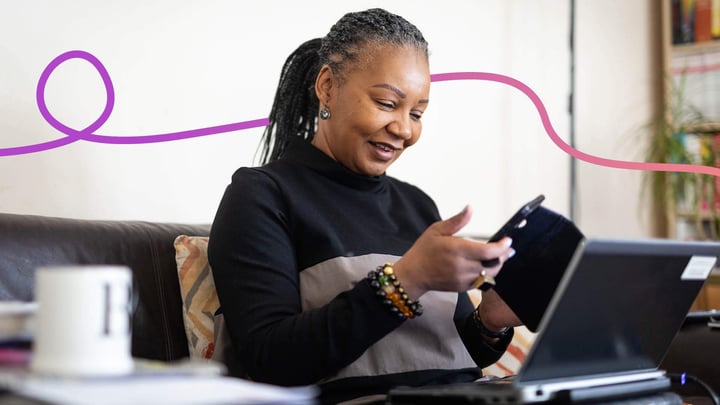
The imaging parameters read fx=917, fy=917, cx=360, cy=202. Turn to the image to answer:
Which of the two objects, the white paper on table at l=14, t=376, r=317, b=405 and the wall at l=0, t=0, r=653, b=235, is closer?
the white paper on table at l=14, t=376, r=317, b=405

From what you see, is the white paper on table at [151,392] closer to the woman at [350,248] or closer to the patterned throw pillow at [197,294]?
the woman at [350,248]

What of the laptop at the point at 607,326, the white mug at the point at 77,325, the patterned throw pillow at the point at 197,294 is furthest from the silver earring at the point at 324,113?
the white mug at the point at 77,325

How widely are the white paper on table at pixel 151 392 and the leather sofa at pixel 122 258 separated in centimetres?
67

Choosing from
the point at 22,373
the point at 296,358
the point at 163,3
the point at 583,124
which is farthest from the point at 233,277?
the point at 583,124

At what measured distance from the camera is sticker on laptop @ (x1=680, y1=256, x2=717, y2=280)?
1.15 metres

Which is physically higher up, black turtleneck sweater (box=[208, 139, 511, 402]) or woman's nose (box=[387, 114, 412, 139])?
woman's nose (box=[387, 114, 412, 139])

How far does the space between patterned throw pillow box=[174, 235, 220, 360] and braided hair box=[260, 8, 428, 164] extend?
0.86ft

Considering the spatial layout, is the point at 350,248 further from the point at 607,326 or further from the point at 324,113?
the point at 607,326

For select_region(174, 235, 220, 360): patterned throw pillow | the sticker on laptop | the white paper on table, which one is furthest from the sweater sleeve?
the white paper on table

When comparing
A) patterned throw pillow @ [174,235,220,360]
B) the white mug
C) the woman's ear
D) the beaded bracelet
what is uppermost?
the woman's ear

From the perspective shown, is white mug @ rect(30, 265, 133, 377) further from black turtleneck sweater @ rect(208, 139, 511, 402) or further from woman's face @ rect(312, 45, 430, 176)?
woman's face @ rect(312, 45, 430, 176)

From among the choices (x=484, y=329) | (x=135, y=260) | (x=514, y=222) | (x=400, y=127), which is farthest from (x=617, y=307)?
(x=135, y=260)

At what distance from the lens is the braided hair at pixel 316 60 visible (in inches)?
59.8

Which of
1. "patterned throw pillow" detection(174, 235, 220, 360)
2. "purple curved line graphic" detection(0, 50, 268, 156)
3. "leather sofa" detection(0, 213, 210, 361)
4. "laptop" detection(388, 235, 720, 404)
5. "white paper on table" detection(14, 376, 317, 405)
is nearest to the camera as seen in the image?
"white paper on table" detection(14, 376, 317, 405)
